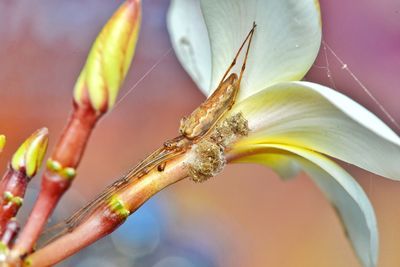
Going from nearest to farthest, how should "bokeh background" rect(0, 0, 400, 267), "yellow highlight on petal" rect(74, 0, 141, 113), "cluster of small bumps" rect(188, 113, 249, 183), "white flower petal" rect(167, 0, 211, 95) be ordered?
1. "yellow highlight on petal" rect(74, 0, 141, 113)
2. "cluster of small bumps" rect(188, 113, 249, 183)
3. "white flower petal" rect(167, 0, 211, 95)
4. "bokeh background" rect(0, 0, 400, 267)

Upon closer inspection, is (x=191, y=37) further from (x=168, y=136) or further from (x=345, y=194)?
(x=168, y=136)

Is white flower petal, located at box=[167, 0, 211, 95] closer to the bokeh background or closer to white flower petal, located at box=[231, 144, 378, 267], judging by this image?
white flower petal, located at box=[231, 144, 378, 267]

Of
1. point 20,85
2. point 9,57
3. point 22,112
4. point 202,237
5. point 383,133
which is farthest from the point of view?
point 202,237

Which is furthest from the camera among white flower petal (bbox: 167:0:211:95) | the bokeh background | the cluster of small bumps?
the bokeh background

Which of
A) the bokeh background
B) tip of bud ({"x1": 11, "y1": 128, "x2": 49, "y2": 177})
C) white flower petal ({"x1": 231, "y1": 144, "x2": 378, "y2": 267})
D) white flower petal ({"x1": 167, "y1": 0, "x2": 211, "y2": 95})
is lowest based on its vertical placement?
white flower petal ({"x1": 231, "y1": 144, "x2": 378, "y2": 267})

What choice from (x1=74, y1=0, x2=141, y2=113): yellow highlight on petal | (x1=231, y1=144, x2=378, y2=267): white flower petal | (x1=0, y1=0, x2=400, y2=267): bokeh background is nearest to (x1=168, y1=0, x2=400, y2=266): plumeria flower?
(x1=231, y1=144, x2=378, y2=267): white flower petal

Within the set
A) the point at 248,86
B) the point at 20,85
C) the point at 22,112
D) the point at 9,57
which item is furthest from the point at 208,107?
the point at 22,112

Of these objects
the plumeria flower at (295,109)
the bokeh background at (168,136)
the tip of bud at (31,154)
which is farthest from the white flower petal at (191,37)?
the bokeh background at (168,136)

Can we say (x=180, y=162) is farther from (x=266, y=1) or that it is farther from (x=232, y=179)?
(x=232, y=179)
